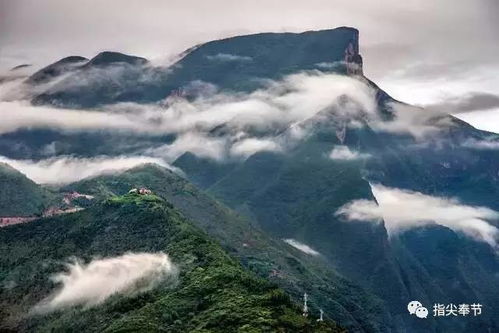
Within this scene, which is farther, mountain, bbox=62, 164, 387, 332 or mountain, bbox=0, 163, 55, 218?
mountain, bbox=0, 163, 55, 218

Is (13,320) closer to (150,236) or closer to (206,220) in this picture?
(150,236)

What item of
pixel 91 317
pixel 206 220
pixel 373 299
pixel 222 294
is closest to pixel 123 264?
pixel 91 317

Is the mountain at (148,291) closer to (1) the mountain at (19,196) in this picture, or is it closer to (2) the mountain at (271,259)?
(2) the mountain at (271,259)

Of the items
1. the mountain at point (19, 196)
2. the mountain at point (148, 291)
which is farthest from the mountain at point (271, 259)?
the mountain at point (148, 291)

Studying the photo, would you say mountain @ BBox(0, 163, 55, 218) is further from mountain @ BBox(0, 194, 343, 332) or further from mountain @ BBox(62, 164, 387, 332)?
mountain @ BBox(0, 194, 343, 332)

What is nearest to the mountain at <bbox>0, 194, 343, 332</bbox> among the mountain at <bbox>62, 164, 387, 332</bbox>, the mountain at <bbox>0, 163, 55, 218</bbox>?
the mountain at <bbox>62, 164, 387, 332</bbox>

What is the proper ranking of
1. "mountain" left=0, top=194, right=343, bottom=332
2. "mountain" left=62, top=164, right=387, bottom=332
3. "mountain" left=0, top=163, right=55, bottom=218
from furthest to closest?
"mountain" left=0, top=163, right=55, bottom=218 < "mountain" left=62, top=164, right=387, bottom=332 < "mountain" left=0, top=194, right=343, bottom=332
